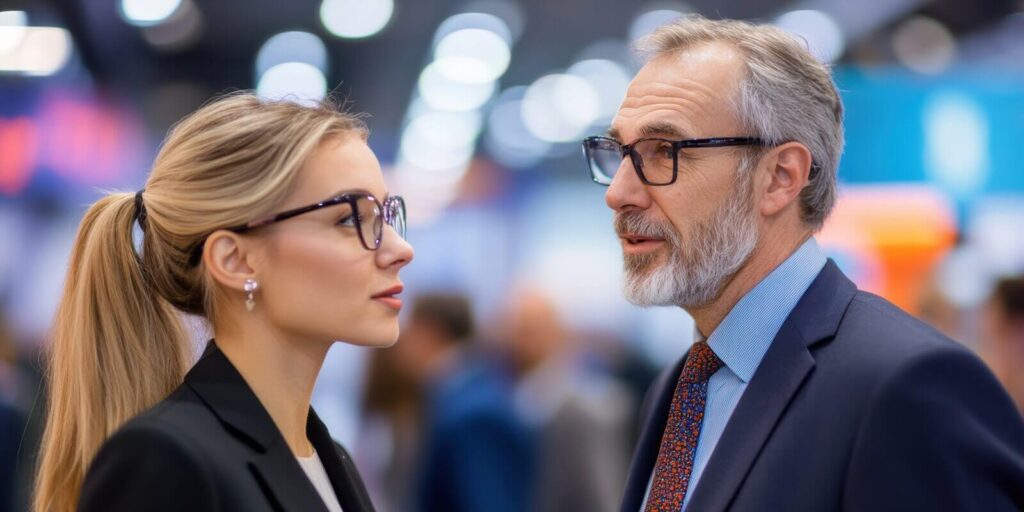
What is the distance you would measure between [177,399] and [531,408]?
158 inches

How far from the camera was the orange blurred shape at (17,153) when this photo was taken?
24.8 feet

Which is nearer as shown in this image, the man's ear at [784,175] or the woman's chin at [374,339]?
the woman's chin at [374,339]

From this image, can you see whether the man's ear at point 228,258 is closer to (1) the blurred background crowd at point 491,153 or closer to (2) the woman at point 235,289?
(2) the woman at point 235,289

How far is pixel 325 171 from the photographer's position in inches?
88.4

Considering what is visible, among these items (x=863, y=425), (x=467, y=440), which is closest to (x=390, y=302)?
(x=863, y=425)

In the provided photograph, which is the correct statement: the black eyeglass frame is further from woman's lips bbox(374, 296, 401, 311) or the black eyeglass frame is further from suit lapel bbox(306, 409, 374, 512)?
suit lapel bbox(306, 409, 374, 512)

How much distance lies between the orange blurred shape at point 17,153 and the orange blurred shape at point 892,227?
18.1 ft

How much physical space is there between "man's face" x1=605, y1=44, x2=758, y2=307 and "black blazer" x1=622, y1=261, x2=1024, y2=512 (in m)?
0.22

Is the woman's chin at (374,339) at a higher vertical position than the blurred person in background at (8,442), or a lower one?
higher

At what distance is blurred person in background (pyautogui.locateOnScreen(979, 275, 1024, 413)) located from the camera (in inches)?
160

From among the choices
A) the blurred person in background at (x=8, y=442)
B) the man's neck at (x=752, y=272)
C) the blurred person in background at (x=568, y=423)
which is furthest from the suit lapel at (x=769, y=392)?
the blurred person in background at (x=8, y=442)

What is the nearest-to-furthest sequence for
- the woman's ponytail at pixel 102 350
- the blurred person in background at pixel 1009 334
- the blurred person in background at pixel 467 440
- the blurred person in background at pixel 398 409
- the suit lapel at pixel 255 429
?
the suit lapel at pixel 255 429
the woman's ponytail at pixel 102 350
the blurred person in background at pixel 1009 334
the blurred person in background at pixel 467 440
the blurred person in background at pixel 398 409

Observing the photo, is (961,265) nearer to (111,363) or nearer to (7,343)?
(111,363)

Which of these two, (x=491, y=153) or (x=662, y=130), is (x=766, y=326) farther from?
(x=491, y=153)
